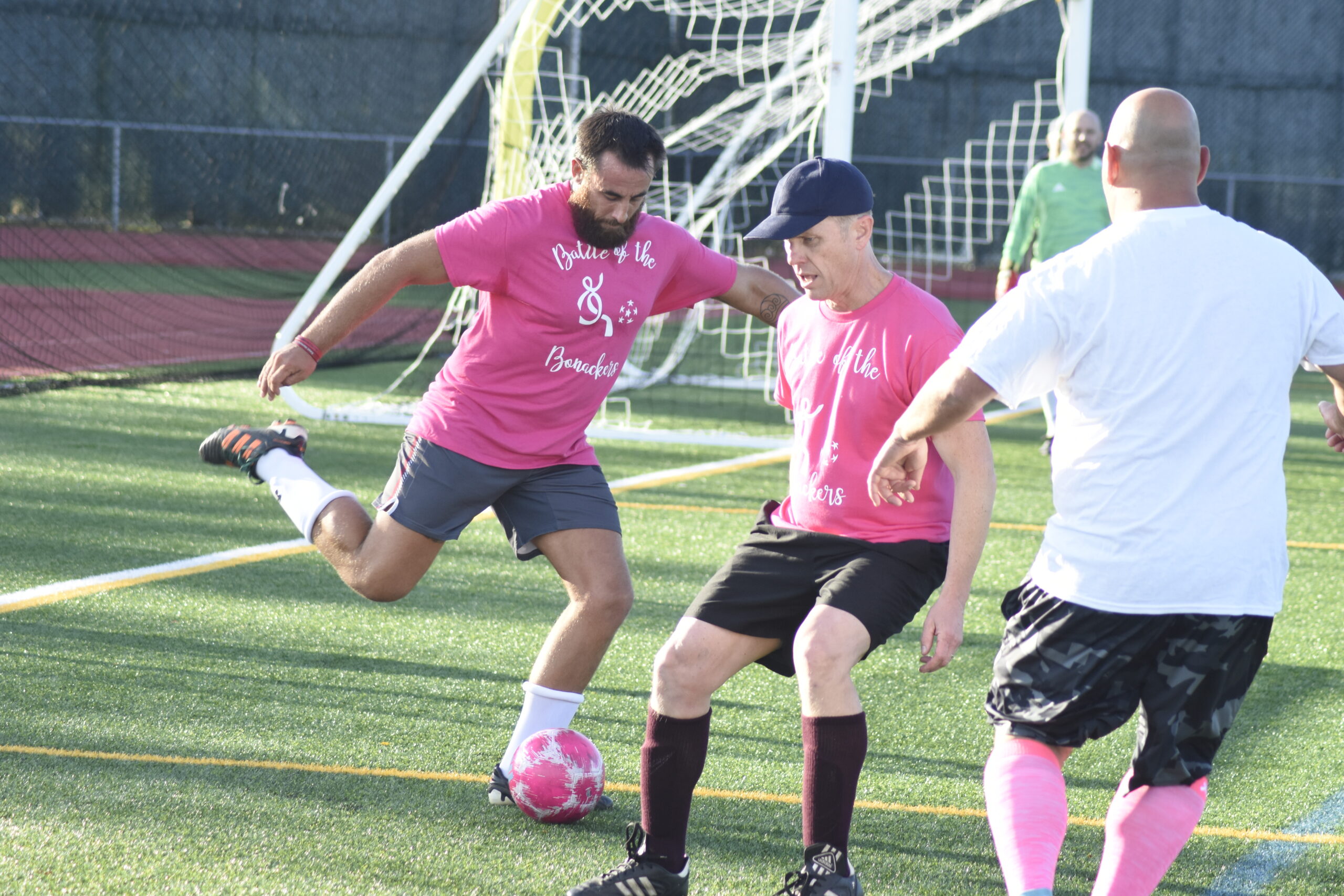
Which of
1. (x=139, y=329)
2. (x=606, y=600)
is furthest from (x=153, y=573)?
(x=139, y=329)

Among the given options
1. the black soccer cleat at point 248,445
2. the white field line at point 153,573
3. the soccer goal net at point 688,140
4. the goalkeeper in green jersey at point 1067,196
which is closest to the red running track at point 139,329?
the soccer goal net at point 688,140

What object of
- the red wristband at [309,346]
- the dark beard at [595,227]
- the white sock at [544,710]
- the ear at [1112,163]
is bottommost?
the white sock at [544,710]

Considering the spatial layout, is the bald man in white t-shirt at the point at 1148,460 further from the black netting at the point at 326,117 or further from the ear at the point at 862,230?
the black netting at the point at 326,117

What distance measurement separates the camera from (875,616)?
3.09 metres

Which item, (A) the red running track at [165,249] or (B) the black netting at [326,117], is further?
(A) the red running track at [165,249]

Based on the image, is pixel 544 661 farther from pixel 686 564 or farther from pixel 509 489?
pixel 686 564

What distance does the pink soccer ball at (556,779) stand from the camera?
3436 mm

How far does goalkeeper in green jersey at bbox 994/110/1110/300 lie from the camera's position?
8391 mm

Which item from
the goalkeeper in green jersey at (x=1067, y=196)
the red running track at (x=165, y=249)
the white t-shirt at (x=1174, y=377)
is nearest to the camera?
the white t-shirt at (x=1174, y=377)

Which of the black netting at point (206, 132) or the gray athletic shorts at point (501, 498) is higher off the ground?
the black netting at point (206, 132)

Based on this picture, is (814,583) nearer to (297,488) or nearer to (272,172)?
(297,488)

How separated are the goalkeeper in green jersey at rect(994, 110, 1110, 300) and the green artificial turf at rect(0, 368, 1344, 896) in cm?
231

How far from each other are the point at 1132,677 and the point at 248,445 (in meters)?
2.84

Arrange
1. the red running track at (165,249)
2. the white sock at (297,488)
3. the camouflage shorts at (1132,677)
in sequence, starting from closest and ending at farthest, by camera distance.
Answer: the camouflage shorts at (1132,677) → the white sock at (297,488) → the red running track at (165,249)
